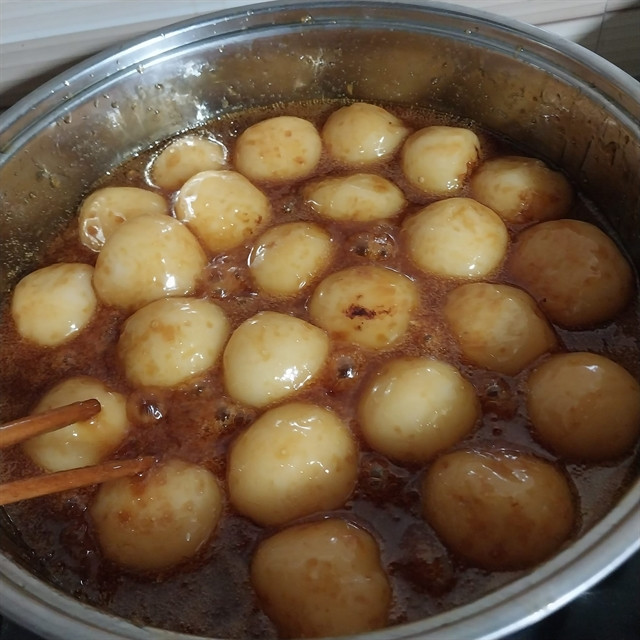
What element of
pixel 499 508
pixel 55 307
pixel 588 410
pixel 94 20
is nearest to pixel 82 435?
pixel 55 307

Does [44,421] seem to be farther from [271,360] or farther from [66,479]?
[271,360]

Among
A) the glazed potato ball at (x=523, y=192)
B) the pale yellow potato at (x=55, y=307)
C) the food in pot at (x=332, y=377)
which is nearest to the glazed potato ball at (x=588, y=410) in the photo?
the food in pot at (x=332, y=377)

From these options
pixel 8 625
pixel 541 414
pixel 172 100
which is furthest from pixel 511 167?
pixel 8 625

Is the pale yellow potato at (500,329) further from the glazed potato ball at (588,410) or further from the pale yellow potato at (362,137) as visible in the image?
the pale yellow potato at (362,137)

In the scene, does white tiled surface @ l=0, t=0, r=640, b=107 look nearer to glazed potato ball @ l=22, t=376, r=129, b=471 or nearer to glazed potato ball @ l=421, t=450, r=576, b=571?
glazed potato ball @ l=22, t=376, r=129, b=471

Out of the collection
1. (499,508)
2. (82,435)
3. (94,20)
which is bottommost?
(499,508)

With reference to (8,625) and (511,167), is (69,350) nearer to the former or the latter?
(8,625)

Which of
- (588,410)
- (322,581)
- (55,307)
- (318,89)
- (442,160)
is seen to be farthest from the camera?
(318,89)
